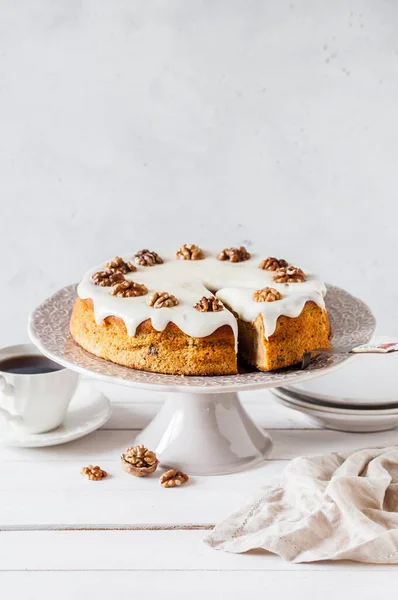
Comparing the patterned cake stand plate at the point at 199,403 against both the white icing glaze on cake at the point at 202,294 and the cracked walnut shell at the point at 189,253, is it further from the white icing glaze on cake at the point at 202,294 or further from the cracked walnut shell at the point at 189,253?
the cracked walnut shell at the point at 189,253

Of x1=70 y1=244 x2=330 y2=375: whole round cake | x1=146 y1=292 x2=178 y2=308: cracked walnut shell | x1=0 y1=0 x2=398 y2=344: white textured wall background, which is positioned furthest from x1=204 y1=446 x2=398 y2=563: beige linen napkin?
x1=0 y1=0 x2=398 y2=344: white textured wall background

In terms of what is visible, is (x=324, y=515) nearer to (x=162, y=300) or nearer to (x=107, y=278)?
(x=162, y=300)

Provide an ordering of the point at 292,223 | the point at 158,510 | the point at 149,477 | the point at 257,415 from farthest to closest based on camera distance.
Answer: the point at 292,223
the point at 257,415
the point at 149,477
the point at 158,510

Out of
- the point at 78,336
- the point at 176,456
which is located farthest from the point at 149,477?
the point at 78,336

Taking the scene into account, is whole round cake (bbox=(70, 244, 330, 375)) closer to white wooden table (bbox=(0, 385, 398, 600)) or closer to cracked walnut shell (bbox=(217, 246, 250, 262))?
cracked walnut shell (bbox=(217, 246, 250, 262))

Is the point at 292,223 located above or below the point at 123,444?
above

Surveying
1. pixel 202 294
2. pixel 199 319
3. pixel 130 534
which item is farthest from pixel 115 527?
pixel 202 294

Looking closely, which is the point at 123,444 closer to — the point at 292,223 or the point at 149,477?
the point at 149,477

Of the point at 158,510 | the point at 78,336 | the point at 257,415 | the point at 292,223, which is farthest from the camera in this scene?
the point at 292,223
